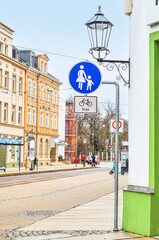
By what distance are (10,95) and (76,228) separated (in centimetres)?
4087

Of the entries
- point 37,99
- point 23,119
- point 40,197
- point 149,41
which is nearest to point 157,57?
point 149,41

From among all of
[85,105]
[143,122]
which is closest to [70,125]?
[85,105]

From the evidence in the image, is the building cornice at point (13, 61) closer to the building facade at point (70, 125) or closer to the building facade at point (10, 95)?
the building facade at point (10, 95)

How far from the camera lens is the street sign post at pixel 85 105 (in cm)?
803

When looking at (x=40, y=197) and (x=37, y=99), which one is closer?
(x=40, y=197)

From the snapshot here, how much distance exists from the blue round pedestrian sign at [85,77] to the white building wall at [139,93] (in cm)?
66

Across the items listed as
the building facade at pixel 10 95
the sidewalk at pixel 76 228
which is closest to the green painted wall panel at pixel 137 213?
the sidewalk at pixel 76 228

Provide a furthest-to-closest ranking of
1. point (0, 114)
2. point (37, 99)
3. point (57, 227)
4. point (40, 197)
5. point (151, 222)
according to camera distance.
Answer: point (37, 99), point (0, 114), point (40, 197), point (57, 227), point (151, 222)

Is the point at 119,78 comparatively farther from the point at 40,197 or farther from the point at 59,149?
the point at 59,149

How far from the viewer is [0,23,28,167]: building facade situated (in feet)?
150

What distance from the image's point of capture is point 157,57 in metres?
7.82

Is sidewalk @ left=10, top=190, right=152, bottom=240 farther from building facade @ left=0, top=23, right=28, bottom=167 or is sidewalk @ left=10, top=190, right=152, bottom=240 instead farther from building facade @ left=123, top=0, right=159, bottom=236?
building facade @ left=0, top=23, right=28, bottom=167

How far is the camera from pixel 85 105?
26.5 ft

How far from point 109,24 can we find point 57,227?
3987 mm
